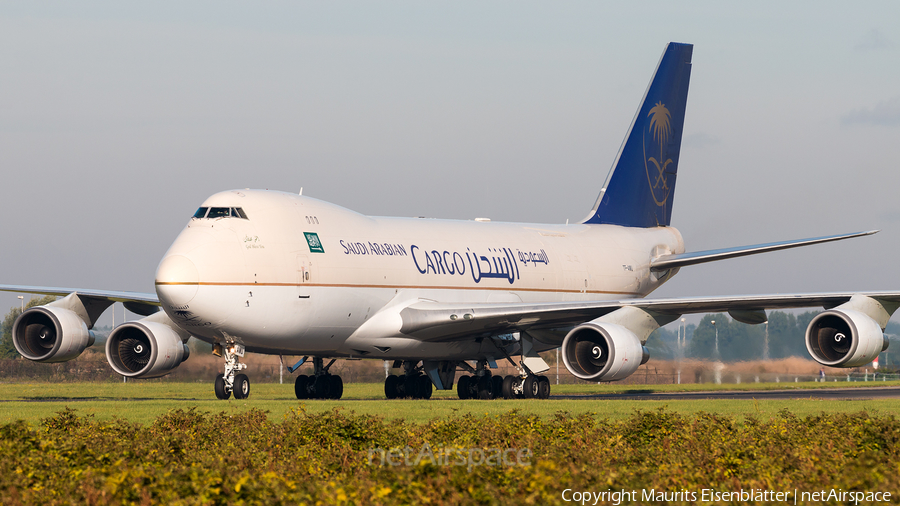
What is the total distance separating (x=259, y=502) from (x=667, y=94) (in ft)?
102

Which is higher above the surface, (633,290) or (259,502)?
(633,290)

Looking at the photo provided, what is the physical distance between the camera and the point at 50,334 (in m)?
27.1

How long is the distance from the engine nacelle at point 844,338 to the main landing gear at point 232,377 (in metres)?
12.9

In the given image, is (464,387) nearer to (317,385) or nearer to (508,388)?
(508,388)

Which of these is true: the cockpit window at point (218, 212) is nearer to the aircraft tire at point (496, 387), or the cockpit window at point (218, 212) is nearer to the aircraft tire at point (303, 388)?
the aircraft tire at point (303, 388)

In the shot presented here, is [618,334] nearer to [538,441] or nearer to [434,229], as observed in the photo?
[434,229]

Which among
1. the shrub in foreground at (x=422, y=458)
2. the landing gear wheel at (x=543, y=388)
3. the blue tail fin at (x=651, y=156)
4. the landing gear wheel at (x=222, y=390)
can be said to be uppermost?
the blue tail fin at (x=651, y=156)

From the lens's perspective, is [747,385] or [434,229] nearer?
[434,229]

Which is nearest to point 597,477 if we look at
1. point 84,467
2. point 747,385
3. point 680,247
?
point 84,467

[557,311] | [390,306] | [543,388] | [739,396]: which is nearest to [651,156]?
[739,396]

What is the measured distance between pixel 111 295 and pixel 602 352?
41.7 feet

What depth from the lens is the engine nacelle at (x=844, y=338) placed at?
2345 centimetres

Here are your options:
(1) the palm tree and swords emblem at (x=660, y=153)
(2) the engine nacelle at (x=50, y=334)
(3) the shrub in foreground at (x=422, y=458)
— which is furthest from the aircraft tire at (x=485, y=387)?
(3) the shrub in foreground at (x=422, y=458)

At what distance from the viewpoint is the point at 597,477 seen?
9.92 meters
